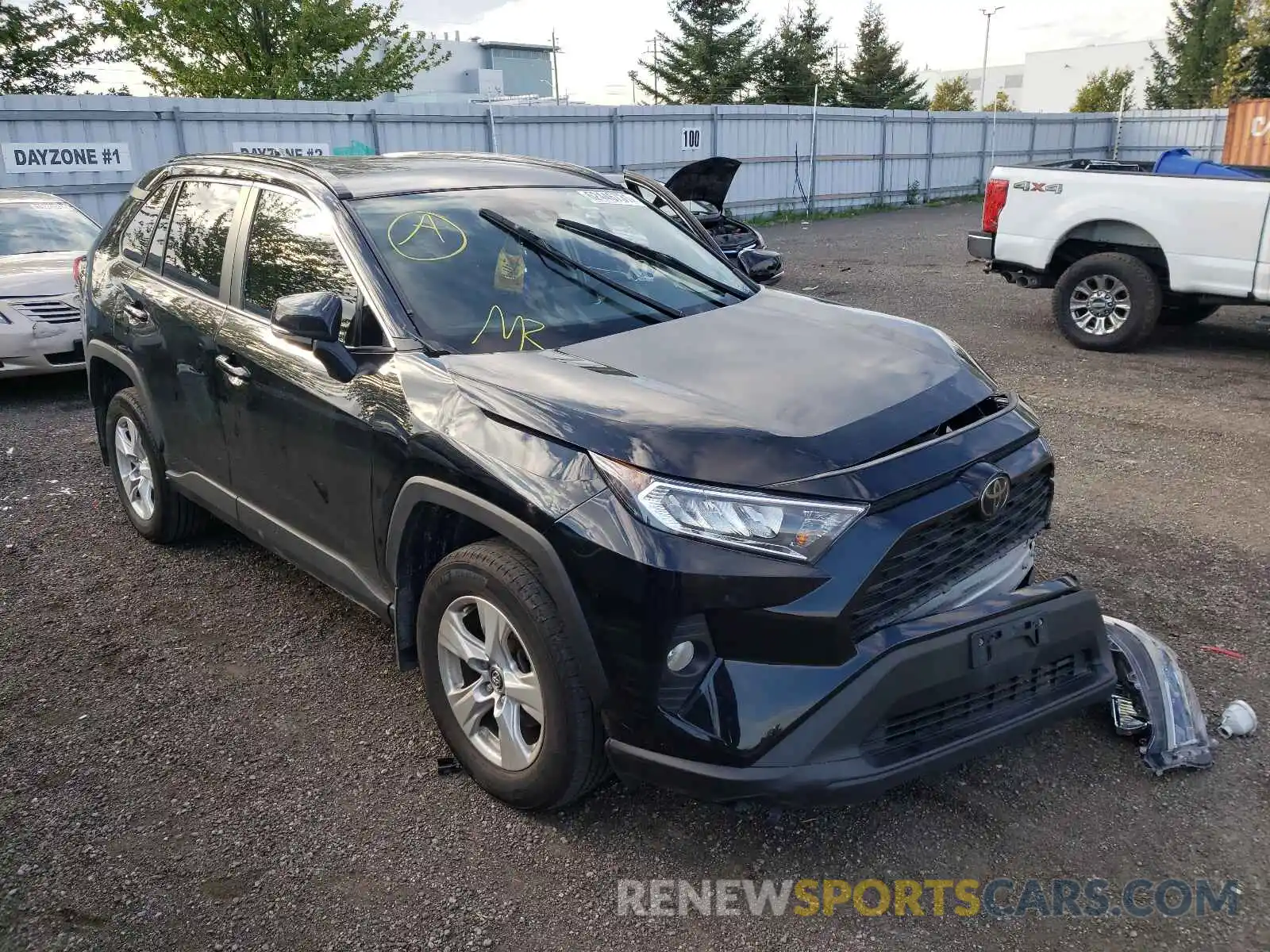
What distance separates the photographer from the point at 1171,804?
9.59 feet

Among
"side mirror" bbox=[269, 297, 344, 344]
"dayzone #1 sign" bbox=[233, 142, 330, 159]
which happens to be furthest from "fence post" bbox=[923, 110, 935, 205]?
"side mirror" bbox=[269, 297, 344, 344]

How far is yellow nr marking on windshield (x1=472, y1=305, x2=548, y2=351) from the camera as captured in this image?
3.23m

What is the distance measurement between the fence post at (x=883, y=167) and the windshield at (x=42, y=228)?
19634 mm

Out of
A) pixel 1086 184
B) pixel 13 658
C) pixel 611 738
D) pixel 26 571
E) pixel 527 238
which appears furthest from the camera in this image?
pixel 1086 184

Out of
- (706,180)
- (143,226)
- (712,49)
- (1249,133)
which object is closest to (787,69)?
(712,49)

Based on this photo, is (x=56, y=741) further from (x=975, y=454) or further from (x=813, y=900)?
(x=975, y=454)

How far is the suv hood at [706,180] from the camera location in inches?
451

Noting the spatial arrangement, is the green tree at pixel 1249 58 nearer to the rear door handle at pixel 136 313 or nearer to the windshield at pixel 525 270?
the windshield at pixel 525 270

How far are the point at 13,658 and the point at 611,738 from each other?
110 inches

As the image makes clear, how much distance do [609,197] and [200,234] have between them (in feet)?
5.78

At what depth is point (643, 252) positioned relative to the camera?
399 centimetres

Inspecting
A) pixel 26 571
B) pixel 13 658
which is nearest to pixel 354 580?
pixel 13 658

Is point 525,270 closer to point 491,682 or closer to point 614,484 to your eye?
point 614,484

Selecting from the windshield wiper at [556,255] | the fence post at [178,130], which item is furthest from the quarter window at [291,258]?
the fence post at [178,130]
